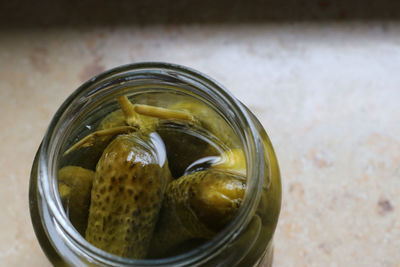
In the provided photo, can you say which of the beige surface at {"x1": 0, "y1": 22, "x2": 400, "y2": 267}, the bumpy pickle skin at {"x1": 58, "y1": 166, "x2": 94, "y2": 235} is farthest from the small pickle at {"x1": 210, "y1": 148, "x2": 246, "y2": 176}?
the beige surface at {"x1": 0, "y1": 22, "x2": 400, "y2": 267}

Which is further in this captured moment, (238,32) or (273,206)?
(238,32)

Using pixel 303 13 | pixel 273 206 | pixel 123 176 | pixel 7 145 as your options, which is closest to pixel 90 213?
pixel 123 176

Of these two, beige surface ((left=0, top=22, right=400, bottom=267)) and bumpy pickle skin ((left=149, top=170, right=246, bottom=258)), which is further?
beige surface ((left=0, top=22, right=400, bottom=267))

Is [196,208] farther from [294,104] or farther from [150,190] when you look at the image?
[294,104]

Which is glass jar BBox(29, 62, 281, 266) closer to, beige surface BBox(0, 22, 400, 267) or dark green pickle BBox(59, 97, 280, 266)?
dark green pickle BBox(59, 97, 280, 266)

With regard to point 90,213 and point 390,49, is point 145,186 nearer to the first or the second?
point 90,213

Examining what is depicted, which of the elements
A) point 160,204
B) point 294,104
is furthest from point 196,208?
point 294,104
